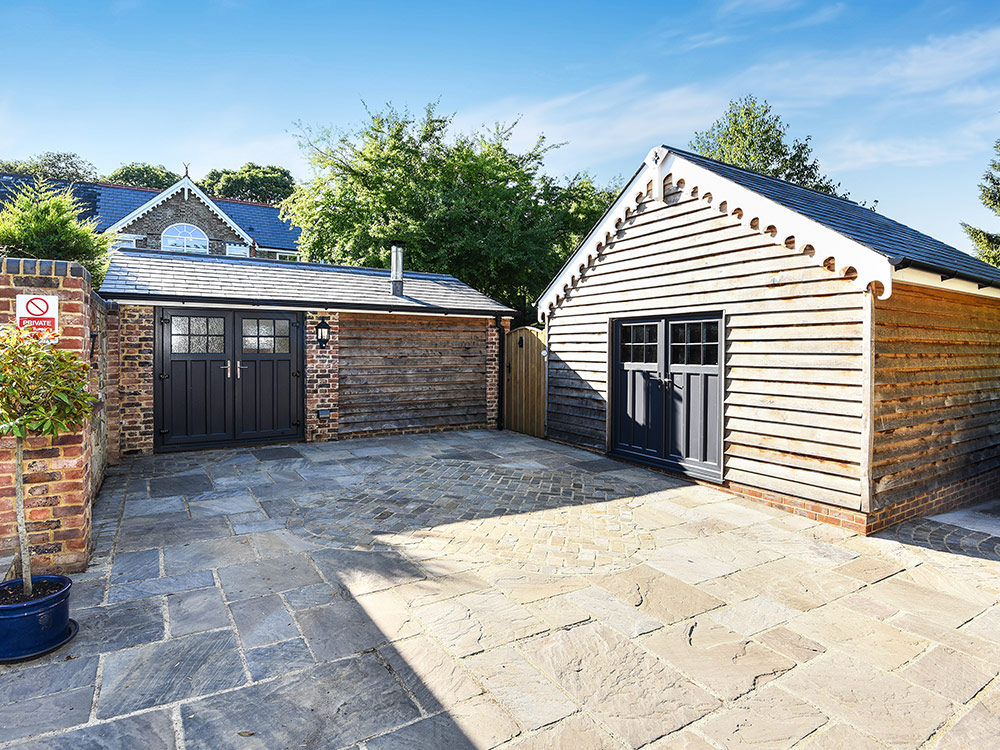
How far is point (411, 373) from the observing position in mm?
9945

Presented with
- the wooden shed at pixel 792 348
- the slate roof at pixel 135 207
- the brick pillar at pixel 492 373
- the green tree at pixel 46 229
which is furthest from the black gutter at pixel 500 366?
the slate roof at pixel 135 207

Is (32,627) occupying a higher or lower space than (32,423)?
lower

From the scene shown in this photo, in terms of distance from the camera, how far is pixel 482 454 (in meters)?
8.20

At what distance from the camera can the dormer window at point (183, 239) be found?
24.4 m

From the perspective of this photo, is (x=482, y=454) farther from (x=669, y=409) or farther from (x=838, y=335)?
(x=838, y=335)

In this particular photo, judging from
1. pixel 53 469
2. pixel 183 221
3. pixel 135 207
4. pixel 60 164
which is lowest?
pixel 53 469

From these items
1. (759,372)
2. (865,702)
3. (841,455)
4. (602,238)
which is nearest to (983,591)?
(841,455)

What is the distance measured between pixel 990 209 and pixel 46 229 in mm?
27226

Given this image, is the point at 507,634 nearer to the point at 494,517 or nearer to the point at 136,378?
the point at 494,517

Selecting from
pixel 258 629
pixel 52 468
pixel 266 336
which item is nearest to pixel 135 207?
pixel 266 336

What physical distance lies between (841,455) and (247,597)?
513cm

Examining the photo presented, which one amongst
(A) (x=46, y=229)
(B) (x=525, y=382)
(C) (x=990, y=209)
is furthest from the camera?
(C) (x=990, y=209)

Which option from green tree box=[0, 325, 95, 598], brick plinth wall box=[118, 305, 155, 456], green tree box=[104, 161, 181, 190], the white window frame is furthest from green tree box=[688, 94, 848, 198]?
→ green tree box=[104, 161, 181, 190]

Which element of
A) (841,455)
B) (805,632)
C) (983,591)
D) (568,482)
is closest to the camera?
→ (805,632)
